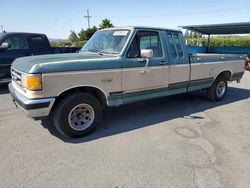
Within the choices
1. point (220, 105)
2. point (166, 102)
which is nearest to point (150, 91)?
point (166, 102)

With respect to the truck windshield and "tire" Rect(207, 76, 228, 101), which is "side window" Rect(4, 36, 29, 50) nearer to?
the truck windshield

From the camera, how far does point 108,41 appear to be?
4.73 m

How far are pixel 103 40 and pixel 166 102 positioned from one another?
278 cm

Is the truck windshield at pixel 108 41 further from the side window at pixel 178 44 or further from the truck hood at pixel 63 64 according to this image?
the side window at pixel 178 44

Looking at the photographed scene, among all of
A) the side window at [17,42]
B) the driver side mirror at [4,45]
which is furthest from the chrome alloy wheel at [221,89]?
the driver side mirror at [4,45]

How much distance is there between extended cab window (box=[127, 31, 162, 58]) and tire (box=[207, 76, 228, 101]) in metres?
2.59

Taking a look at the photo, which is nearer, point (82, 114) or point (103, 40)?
point (82, 114)

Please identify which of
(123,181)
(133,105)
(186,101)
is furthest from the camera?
(186,101)

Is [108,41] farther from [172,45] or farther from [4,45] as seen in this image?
[4,45]

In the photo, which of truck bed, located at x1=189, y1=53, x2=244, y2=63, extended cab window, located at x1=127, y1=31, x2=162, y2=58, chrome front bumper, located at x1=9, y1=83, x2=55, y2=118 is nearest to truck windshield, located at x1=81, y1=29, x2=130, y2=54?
extended cab window, located at x1=127, y1=31, x2=162, y2=58

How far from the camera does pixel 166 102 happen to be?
21.3 feet

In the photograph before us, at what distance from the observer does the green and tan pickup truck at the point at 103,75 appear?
11.5ft

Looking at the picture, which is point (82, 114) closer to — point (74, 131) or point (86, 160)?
point (74, 131)

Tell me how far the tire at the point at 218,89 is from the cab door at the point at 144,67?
2232 millimetres
